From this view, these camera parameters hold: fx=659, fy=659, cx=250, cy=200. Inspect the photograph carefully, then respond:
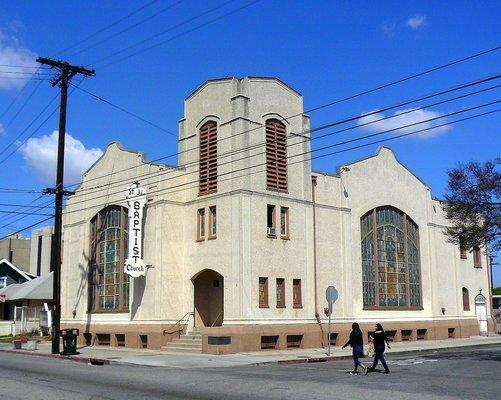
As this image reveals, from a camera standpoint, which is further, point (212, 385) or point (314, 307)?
point (314, 307)

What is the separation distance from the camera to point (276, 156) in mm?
30969

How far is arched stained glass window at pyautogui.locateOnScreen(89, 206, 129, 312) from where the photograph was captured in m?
33.6

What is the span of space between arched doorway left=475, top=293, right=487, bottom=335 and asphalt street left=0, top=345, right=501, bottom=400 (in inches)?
722

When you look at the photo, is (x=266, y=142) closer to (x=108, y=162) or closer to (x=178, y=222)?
(x=178, y=222)

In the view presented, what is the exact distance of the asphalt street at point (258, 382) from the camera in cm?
1409

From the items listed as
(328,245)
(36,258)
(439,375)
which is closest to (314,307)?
(328,245)

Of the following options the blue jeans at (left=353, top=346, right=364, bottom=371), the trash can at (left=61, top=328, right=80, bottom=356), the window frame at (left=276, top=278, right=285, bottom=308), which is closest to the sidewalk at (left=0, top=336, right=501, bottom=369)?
the trash can at (left=61, top=328, right=80, bottom=356)

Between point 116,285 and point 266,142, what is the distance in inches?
429

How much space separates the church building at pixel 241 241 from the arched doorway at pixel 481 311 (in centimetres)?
462

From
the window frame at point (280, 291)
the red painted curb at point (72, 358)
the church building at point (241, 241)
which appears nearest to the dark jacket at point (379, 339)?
the church building at point (241, 241)

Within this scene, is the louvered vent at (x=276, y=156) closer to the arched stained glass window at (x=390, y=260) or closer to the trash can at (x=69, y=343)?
the arched stained glass window at (x=390, y=260)

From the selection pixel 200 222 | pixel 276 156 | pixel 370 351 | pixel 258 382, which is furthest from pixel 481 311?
pixel 258 382

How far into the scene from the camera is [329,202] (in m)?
33.3

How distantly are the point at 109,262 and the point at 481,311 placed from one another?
2308 centimetres
